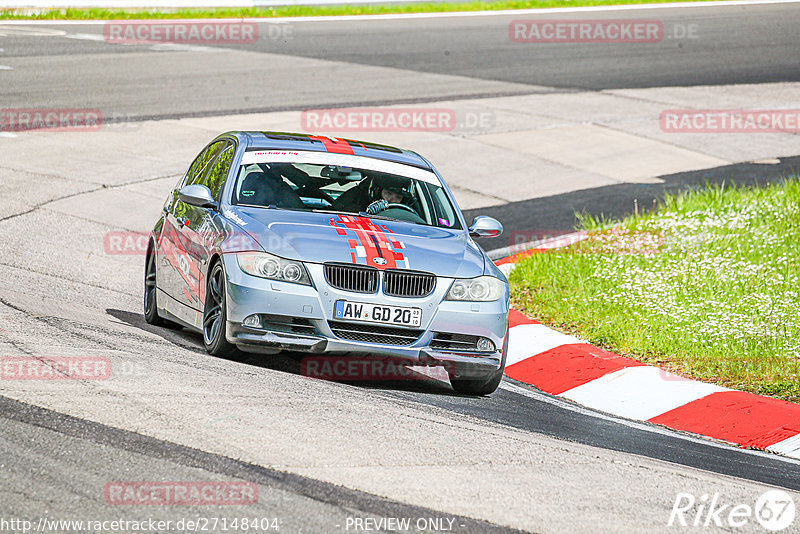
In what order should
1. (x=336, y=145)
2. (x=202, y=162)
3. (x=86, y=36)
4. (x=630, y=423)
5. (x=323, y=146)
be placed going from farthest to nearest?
(x=86, y=36)
(x=202, y=162)
(x=336, y=145)
(x=323, y=146)
(x=630, y=423)

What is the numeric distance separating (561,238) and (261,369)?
6.09m

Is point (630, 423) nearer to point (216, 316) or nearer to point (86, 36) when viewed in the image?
point (216, 316)

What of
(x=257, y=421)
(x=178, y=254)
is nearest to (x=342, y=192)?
(x=178, y=254)

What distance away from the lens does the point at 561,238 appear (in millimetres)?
12641

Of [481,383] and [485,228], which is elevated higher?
[485,228]

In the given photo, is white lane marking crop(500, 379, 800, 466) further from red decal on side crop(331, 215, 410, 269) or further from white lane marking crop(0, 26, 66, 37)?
white lane marking crop(0, 26, 66, 37)

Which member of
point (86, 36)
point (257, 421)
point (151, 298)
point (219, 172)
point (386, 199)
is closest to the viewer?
point (257, 421)

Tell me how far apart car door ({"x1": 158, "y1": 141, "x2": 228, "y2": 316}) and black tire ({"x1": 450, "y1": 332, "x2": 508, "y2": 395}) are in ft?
6.07

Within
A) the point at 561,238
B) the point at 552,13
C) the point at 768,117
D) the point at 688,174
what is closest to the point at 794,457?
the point at 561,238

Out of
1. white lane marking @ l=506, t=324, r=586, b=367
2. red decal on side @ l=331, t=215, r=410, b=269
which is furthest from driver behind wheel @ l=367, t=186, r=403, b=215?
white lane marking @ l=506, t=324, r=586, b=367

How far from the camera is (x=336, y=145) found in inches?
351

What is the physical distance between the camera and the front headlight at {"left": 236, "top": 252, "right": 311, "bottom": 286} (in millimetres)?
7164

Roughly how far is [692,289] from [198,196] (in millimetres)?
4351

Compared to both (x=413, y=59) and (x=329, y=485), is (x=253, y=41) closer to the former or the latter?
(x=413, y=59)
